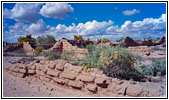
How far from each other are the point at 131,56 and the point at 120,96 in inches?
88.0

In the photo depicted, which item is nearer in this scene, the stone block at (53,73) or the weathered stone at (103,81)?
the weathered stone at (103,81)

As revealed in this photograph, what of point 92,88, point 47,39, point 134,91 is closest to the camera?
point 134,91

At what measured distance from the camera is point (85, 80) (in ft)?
18.1

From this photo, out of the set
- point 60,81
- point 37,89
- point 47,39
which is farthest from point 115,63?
point 47,39

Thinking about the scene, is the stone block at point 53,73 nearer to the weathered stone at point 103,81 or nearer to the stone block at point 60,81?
the stone block at point 60,81

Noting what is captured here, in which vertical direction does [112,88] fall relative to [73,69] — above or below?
below

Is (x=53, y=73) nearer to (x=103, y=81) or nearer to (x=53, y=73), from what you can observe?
(x=53, y=73)

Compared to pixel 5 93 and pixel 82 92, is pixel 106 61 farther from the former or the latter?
pixel 5 93

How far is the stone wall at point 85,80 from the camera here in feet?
15.7

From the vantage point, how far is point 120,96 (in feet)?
15.7

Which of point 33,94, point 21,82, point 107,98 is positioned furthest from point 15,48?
point 107,98

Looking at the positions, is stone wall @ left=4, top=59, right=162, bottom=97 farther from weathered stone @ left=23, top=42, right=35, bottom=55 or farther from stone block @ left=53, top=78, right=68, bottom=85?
weathered stone @ left=23, top=42, right=35, bottom=55

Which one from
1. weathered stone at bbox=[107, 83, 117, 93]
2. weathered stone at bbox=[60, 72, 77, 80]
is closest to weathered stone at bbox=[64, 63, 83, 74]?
weathered stone at bbox=[60, 72, 77, 80]

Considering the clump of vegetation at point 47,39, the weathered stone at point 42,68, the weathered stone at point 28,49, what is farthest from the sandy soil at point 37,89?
the clump of vegetation at point 47,39
